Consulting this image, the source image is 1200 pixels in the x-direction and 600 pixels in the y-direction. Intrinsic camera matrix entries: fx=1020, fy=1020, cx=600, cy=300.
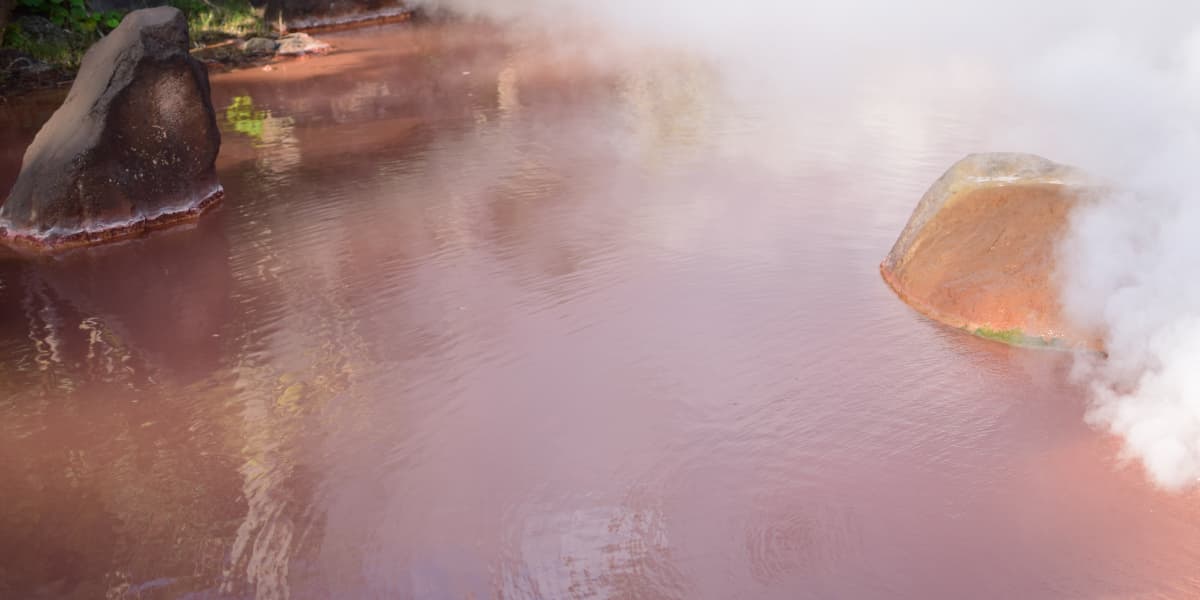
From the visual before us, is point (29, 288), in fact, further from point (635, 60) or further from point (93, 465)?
point (635, 60)

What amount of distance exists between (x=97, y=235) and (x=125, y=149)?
24.4 inches

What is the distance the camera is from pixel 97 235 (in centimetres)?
670

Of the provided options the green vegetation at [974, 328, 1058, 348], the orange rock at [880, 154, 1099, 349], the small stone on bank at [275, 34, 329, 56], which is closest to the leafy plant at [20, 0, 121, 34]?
the small stone on bank at [275, 34, 329, 56]

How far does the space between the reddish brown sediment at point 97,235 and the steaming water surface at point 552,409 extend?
8.3 inches

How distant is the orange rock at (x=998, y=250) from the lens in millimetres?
4668

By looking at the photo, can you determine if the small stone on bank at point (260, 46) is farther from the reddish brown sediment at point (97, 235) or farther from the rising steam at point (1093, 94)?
the reddish brown sediment at point (97, 235)

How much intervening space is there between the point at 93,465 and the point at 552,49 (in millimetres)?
10342

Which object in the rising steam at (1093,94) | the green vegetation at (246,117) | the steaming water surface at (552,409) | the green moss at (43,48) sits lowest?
the steaming water surface at (552,409)

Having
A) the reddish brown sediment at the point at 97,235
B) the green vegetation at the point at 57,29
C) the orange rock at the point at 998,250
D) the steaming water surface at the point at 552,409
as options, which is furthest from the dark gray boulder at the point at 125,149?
the green vegetation at the point at 57,29

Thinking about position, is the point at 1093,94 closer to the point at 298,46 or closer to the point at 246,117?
the point at 246,117

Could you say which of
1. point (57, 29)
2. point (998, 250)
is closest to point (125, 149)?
point (998, 250)

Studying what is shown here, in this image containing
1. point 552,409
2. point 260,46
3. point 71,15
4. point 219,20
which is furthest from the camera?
point 219,20

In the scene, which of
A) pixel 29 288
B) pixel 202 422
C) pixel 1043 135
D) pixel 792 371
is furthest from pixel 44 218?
pixel 1043 135

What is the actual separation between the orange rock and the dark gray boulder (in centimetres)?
496
